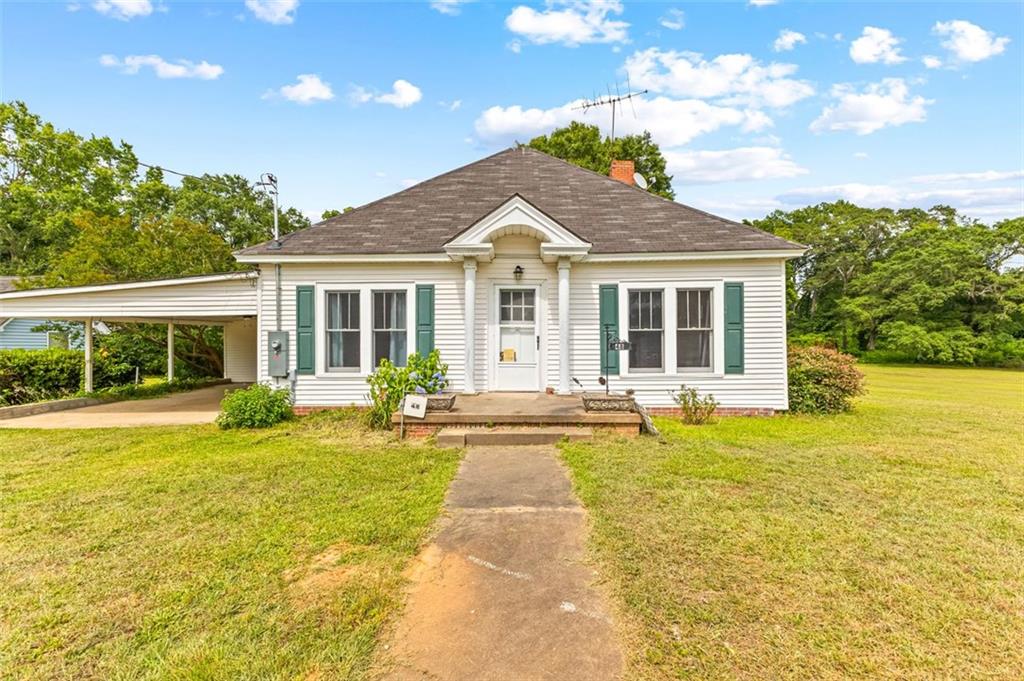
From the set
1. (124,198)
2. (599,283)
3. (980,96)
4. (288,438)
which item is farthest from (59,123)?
(980,96)

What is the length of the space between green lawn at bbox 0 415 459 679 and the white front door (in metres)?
3.44

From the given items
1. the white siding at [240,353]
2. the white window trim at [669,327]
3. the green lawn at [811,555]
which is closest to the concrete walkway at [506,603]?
the green lawn at [811,555]

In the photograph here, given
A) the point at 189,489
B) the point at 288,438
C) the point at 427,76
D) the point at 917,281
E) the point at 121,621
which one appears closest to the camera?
the point at 121,621

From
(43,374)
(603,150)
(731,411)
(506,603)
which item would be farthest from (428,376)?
(603,150)

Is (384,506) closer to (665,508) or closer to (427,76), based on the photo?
(665,508)

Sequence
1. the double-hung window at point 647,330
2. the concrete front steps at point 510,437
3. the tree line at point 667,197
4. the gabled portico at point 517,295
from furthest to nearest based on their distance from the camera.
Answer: the tree line at point 667,197 < the double-hung window at point 647,330 < the gabled portico at point 517,295 < the concrete front steps at point 510,437

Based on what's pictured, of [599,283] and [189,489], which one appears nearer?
[189,489]

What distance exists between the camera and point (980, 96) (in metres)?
13.3

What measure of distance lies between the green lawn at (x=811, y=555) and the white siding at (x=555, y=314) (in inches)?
103

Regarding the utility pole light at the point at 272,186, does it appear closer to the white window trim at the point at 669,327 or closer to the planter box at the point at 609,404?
the planter box at the point at 609,404

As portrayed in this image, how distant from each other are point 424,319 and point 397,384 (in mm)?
1695

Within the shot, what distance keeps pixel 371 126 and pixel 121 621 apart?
15311 millimetres

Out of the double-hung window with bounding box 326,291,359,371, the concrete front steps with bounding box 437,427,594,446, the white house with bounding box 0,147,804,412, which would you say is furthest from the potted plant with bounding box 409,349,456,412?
the double-hung window with bounding box 326,291,359,371

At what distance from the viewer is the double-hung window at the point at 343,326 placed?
9.06 meters
